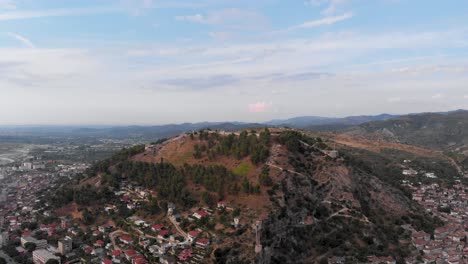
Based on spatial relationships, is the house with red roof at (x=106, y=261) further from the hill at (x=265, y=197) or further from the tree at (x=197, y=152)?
the tree at (x=197, y=152)

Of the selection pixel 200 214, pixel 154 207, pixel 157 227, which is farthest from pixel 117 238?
pixel 200 214

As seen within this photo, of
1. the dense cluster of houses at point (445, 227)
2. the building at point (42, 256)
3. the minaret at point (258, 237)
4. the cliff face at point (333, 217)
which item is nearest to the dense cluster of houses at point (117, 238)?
the building at point (42, 256)

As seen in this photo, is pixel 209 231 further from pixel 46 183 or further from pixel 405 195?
pixel 46 183

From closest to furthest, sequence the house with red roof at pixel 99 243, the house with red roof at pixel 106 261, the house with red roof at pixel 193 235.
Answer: the house with red roof at pixel 106 261, the house with red roof at pixel 193 235, the house with red roof at pixel 99 243

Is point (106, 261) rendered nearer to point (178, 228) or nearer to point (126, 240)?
point (126, 240)

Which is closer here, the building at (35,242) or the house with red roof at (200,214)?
the house with red roof at (200,214)

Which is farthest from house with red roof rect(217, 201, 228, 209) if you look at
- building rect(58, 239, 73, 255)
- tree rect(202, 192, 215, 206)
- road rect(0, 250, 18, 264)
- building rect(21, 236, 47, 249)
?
road rect(0, 250, 18, 264)

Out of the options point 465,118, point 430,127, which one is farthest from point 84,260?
point 465,118
